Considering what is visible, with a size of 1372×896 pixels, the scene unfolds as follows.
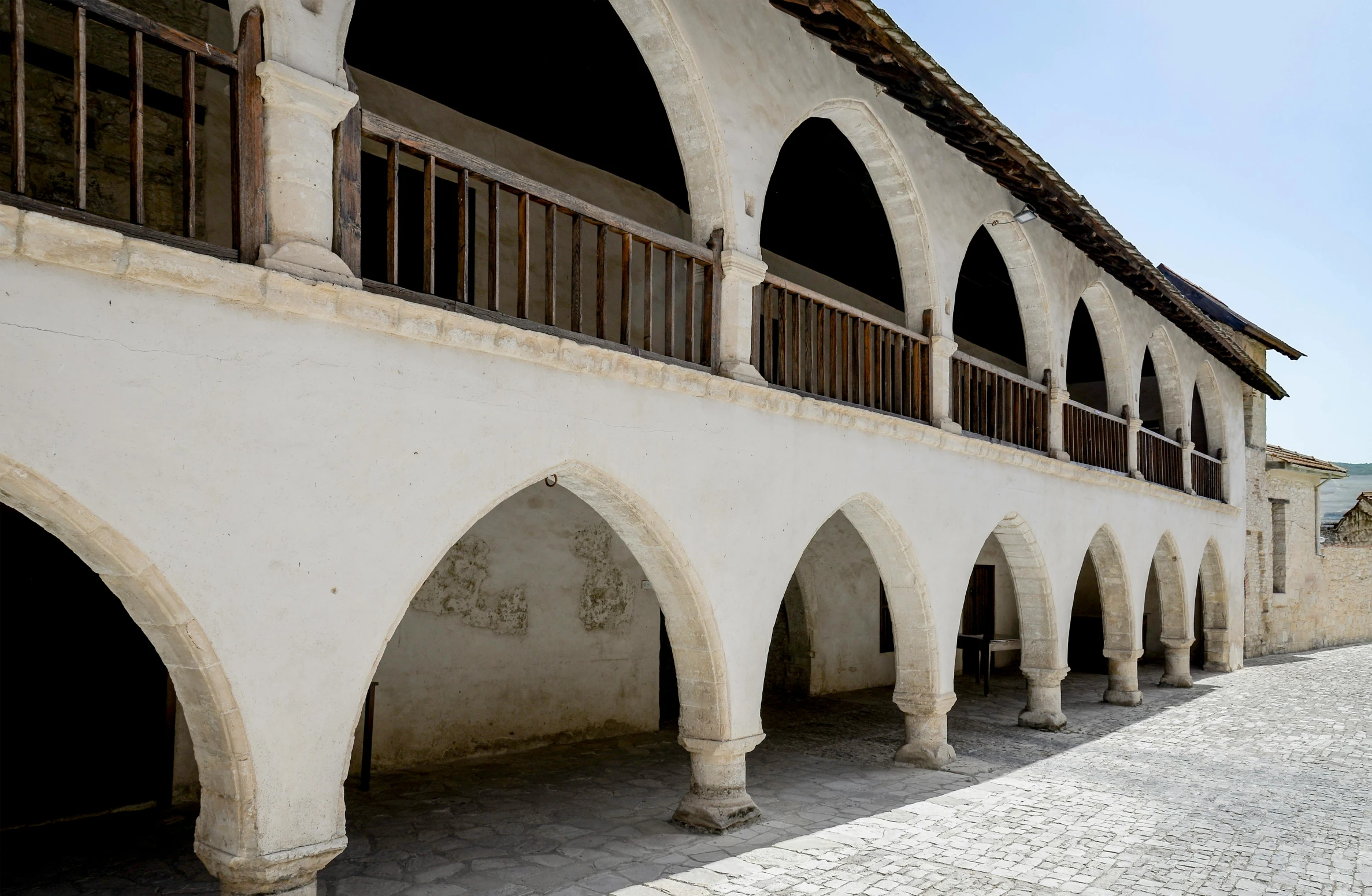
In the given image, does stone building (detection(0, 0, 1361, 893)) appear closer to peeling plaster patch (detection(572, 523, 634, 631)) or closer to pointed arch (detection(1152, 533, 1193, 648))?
peeling plaster patch (detection(572, 523, 634, 631))

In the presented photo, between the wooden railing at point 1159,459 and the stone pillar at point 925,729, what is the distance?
7.19m

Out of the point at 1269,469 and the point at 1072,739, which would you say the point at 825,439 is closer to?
the point at 1072,739

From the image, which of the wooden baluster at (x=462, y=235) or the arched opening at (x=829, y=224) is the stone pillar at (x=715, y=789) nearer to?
the wooden baluster at (x=462, y=235)

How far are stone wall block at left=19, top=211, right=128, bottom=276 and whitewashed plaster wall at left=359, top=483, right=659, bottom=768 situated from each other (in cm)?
510

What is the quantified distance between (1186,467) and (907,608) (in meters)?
9.87

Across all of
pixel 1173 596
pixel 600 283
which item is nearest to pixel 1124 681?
pixel 1173 596

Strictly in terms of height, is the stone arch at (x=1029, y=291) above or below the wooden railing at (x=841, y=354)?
above

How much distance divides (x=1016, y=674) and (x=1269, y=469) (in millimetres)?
9253

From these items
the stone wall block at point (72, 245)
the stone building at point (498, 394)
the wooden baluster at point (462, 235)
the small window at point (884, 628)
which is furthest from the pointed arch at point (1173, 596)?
the stone wall block at point (72, 245)

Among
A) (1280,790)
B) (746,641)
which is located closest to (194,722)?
(746,641)

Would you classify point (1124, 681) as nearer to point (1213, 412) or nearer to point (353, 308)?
point (1213, 412)

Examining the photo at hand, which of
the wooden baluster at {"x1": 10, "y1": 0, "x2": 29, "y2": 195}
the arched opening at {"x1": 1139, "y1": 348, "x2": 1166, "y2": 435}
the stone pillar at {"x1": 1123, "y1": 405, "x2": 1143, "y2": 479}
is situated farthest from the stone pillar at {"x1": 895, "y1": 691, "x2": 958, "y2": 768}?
the arched opening at {"x1": 1139, "y1": 348, "x2": 1166, "y2": 435}

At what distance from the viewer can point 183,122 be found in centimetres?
429

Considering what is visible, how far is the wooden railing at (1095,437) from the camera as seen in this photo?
12234 millimetres
